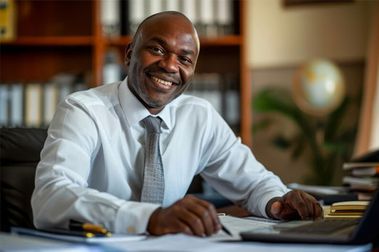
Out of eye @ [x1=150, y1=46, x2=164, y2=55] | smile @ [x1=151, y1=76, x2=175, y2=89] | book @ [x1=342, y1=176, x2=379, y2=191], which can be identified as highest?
eye @ [x1=150, y1=46, x2=164, y2=55]

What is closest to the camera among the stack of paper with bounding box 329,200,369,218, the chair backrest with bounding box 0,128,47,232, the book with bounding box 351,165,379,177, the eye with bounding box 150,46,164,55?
the stack of paper with bounding box 329,200,369,218

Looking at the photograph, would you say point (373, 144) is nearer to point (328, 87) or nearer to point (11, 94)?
point (328, 87)

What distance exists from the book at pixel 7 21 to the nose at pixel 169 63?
2342 millimetres

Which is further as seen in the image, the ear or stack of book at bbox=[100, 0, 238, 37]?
stack of book at bbox=[100, 0, 238, 37]

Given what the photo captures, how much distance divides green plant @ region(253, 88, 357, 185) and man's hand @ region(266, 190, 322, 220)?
2.23 metres

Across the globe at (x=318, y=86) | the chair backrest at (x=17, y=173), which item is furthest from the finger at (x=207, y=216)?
the globe at (x=318, y=86)

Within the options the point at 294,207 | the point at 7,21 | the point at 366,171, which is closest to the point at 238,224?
the point at 294,207

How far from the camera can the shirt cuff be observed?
3.37 feet

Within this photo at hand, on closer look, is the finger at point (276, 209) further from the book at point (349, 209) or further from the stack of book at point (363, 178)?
the stack of book at point (363, 178)

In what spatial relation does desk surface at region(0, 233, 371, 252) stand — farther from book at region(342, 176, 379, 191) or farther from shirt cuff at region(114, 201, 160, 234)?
book at region(342, 176, 379, 191)

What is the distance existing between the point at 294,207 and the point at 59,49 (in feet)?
8.80

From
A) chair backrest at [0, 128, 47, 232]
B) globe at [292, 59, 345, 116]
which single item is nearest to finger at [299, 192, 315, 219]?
chair backrest at [0, 128, 47, 232]

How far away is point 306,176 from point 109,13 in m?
1.43

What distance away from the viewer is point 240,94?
351cm
